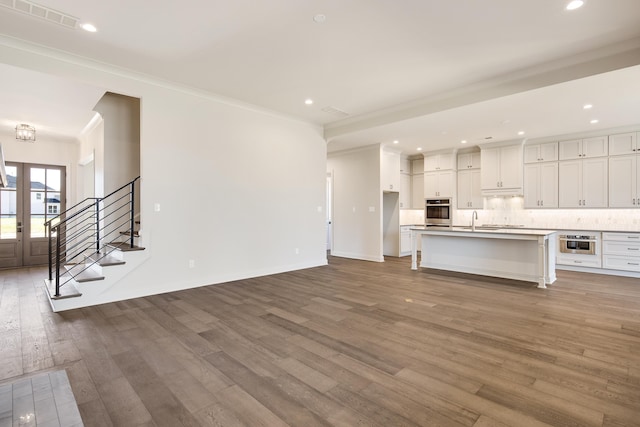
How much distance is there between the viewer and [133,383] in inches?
91.6

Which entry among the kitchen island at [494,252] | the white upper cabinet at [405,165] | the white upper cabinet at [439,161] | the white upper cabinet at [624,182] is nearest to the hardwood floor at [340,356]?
the kitchen island at [494,252]

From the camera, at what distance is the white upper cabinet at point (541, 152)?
7.18 metres

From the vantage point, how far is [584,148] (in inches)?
268

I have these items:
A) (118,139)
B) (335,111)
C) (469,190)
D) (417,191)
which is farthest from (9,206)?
(469,190)

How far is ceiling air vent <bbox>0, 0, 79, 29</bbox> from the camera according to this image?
2.99m

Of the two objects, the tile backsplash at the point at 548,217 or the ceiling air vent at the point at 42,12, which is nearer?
the ceiling air vent at the point at 42,12

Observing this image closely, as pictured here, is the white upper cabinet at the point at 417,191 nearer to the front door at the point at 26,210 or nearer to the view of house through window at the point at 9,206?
the front door at the point at 26,210

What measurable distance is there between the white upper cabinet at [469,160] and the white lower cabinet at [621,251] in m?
3.13

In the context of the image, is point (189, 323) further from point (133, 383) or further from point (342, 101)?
point (342, 101)

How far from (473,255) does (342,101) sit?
386 cm

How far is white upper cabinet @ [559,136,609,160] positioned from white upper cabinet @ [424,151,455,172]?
239 cm

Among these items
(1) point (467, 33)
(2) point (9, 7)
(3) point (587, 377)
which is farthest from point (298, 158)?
(3) point (587, 377)

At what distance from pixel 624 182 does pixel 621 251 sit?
142cm

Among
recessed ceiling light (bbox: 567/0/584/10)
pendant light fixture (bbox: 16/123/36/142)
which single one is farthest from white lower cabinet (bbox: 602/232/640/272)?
pendant light fixture (bbox: 16/123/36/142)
